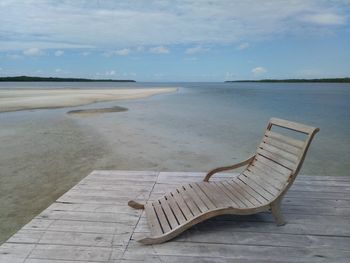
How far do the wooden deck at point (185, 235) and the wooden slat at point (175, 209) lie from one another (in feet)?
0.59

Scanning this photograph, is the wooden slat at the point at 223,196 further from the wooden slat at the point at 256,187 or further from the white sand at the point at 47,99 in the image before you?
the white sand at the point at 47,99

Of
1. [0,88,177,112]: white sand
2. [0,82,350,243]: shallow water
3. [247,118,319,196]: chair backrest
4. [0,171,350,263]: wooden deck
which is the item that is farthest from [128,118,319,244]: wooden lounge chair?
[0,88,177,112]: white sand

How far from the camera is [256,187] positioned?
4.21m

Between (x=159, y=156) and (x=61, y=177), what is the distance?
3228mm

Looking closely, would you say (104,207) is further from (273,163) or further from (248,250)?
(273,163)

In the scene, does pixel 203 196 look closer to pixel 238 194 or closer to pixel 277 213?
pixel 238 194

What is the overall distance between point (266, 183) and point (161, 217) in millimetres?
1454

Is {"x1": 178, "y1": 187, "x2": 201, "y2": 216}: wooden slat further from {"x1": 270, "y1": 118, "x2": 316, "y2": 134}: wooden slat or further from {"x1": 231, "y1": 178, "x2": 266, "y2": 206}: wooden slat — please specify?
{"x1": 270, "y1": 118, "x2": 316, "y2": 134}: wooden slat

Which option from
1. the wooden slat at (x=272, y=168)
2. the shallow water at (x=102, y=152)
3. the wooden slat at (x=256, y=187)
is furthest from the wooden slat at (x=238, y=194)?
the shallow water at (x=102, y=152)

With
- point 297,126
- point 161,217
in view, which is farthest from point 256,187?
point 161,217

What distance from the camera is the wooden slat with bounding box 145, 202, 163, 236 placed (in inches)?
138

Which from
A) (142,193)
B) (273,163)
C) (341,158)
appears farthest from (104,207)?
(341,158)

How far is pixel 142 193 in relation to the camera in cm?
498

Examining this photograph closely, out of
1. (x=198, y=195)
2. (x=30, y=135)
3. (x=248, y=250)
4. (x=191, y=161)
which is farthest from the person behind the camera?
(x=30, y=135)
